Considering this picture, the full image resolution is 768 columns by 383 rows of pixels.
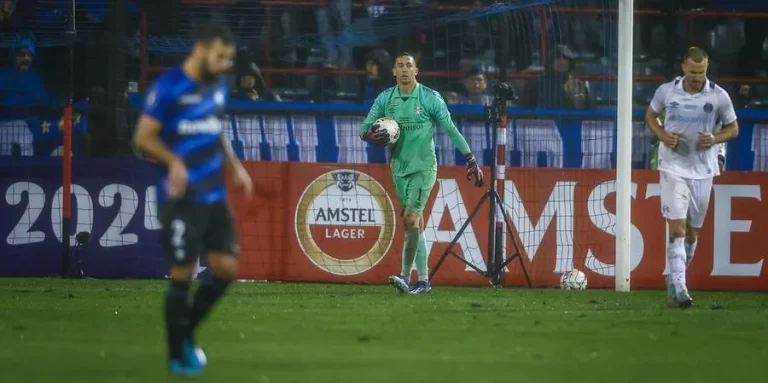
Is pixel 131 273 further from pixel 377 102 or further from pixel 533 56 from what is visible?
pixel 533 56

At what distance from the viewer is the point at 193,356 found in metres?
7.39

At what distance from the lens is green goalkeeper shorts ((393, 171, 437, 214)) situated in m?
13.9

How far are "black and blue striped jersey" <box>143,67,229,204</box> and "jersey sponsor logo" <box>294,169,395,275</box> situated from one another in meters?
8.13

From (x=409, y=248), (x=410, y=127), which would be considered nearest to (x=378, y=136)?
(x=410, y=127)

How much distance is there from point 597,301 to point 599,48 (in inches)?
351

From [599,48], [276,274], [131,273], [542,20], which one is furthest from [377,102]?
[599,48]

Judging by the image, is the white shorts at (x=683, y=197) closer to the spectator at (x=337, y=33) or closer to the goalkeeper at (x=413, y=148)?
the goalkeeper at (x=413, y=148)

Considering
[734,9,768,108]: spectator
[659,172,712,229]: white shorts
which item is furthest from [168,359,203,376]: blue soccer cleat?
[734,9,768,108]: spectator

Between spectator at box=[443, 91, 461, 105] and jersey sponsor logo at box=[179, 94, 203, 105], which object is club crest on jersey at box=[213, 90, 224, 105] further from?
spectator at box=[443, 91, 461, 105]

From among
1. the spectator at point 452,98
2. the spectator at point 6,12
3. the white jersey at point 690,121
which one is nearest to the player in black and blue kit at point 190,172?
the white jersey at point 690,121

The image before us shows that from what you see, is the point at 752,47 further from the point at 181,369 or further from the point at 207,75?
the point at 181,369

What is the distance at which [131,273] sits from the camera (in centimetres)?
1594

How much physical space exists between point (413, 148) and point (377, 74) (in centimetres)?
648

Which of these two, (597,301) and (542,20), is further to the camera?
(542,20)
